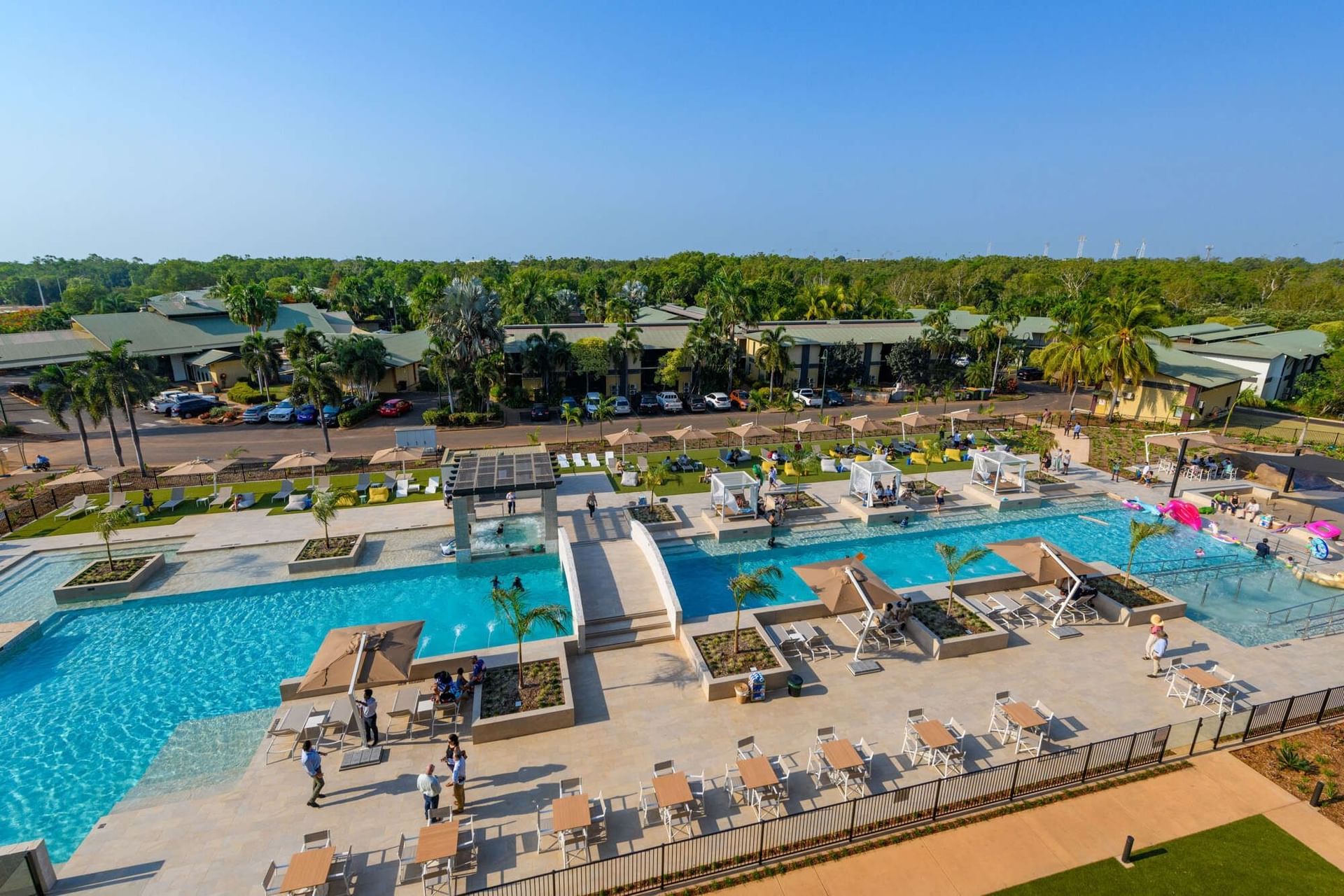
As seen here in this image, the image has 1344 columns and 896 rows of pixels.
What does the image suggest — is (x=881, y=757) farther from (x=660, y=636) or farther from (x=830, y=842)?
(x=660, y=636)

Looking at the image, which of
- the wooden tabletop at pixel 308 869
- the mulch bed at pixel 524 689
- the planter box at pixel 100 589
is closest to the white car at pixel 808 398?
the mulch bed at pixel 524 689

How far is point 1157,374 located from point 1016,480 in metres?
26.1

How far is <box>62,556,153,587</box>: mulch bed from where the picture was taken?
24.5 meters

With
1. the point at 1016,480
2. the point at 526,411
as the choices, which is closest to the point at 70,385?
the point at 526,411

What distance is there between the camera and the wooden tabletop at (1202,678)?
17844 millimetres

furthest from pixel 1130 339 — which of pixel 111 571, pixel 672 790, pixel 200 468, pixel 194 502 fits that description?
pixel 111 571

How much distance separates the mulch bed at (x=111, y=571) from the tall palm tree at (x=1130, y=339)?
60889 millimetres

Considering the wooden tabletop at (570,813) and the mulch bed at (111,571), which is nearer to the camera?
the wooden tabletop at (570,813)

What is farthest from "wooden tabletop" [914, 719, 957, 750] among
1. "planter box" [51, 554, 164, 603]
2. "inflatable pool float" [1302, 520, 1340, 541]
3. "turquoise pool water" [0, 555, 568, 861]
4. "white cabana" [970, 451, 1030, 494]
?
"planter box" [51, 554, 164, 603]

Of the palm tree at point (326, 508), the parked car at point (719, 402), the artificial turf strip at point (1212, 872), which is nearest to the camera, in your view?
the artificial turf strip at point (1212, 872)

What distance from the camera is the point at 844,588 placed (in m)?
21.0

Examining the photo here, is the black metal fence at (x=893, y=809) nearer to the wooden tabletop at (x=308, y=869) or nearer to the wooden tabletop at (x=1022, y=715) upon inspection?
the wooden tabletop at (x=1022, y=715)

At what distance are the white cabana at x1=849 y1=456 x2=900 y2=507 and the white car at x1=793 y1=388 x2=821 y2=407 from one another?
881 inches

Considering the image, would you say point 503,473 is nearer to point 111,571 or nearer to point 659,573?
point 659,573
